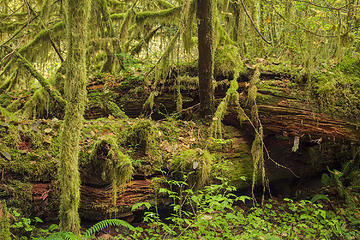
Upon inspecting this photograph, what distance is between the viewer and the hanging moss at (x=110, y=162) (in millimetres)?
3930

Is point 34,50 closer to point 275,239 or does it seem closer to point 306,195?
point 275,239

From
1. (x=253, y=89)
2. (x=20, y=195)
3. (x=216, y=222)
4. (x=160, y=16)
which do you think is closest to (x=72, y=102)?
(x=20, y=195)

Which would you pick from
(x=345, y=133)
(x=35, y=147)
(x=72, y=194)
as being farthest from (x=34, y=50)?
(x=345, y=133)

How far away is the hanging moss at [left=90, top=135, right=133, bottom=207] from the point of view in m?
3.93

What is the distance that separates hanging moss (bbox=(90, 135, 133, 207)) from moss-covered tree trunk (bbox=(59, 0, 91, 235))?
0.85 metres

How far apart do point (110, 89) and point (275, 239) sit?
192 inches

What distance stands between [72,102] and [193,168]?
2.24 meters

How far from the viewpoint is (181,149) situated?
16.7ft

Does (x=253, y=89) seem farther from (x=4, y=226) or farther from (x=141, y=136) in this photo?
(x=4, y=226)

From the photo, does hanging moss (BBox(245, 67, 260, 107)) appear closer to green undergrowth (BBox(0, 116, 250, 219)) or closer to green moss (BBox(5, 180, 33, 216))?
green undergrowth (BBox(0, 116, 250, 219))

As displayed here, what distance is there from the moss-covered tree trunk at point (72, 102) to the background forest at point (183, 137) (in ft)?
0.04

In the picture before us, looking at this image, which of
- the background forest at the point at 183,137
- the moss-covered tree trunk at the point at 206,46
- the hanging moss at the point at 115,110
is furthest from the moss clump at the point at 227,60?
the hanging moss at the point at 115,110

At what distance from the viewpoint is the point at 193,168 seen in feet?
14.4

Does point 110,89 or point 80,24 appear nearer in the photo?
point 80,24
